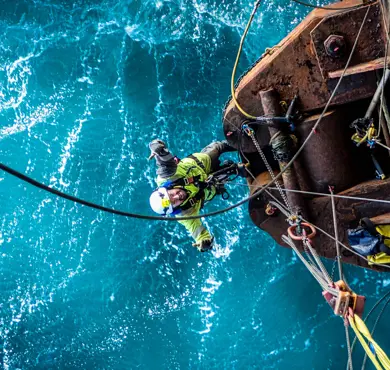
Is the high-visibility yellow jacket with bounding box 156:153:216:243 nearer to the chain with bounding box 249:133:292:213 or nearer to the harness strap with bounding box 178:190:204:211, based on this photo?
the harness strap with bounding box 178:190:204:211

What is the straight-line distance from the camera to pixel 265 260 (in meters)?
9.55

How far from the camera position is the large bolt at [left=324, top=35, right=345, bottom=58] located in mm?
5027

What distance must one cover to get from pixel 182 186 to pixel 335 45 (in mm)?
3052

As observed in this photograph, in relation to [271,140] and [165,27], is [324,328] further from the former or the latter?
[165,27]

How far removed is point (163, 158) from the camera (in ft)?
21.0

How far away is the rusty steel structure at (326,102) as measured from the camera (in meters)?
5.03

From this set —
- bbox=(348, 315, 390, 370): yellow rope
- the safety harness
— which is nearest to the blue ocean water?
the safety harness

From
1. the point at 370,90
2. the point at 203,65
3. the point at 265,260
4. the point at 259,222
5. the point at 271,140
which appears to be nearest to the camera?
the point at 370,90

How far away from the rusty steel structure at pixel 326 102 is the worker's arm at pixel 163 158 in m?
1.08

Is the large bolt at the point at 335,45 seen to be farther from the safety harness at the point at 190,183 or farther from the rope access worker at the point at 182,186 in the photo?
the safety harness at the point at 190,183

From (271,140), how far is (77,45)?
284 inches

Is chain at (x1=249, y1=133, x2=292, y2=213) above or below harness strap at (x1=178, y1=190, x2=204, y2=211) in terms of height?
below

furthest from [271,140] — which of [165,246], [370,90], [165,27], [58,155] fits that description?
[58,155]

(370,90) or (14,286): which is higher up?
(14,286)
